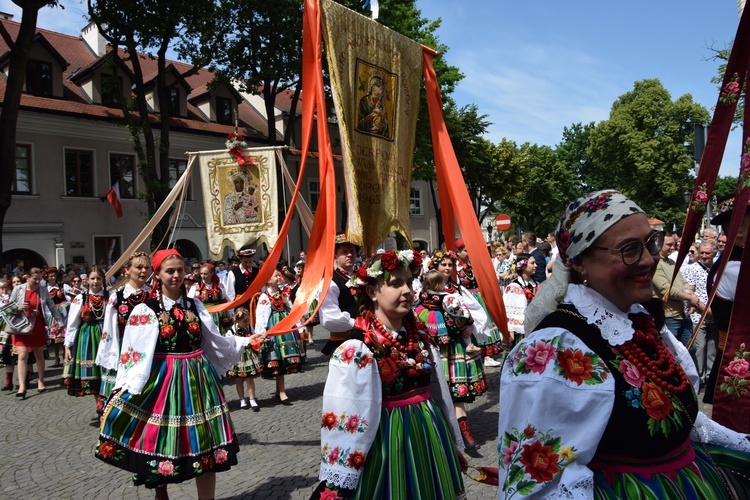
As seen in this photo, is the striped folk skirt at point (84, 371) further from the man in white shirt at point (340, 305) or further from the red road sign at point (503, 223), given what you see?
the red road sign at point (503, 223)

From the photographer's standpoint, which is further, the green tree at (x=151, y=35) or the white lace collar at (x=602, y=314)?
the green tree at (x=151, y=35)


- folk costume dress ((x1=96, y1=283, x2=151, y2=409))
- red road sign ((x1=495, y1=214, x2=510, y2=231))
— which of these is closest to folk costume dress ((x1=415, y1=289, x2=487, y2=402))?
folk costume dress ((x1=96, y1=283, x2=151, y2=409))

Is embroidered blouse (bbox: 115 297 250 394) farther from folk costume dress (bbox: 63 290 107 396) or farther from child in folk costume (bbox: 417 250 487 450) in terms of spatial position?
folk costume dress (bbox: 63 290 107 396)

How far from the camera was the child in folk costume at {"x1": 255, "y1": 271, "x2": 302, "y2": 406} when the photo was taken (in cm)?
842

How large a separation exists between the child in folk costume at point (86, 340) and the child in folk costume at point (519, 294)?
231 inches

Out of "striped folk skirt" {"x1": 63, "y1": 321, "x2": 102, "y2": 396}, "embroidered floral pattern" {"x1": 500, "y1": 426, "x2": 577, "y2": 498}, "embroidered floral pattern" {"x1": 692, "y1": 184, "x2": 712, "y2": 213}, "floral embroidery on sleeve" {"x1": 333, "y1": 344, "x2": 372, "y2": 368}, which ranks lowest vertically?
"striped folk skirt" {"x1": 63, "y1": 321, "x2": 102, "y2": 396}

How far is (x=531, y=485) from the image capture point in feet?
5.90

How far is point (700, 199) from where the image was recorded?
7.94ft

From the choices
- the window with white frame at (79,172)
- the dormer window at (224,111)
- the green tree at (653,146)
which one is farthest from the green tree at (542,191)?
the window with white frame at (79,172)

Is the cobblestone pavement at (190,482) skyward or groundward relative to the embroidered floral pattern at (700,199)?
groundward

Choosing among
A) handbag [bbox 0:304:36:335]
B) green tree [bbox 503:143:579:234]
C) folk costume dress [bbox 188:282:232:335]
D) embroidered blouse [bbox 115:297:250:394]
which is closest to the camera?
embroidered blouse [bbox 115:297:250:394]

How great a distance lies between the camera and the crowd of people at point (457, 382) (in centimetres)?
184

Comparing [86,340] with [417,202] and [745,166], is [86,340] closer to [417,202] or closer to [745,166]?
[745,166]

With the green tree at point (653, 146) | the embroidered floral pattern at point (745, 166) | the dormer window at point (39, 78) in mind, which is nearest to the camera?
the embroidered floral pattern at point (745, 166)
